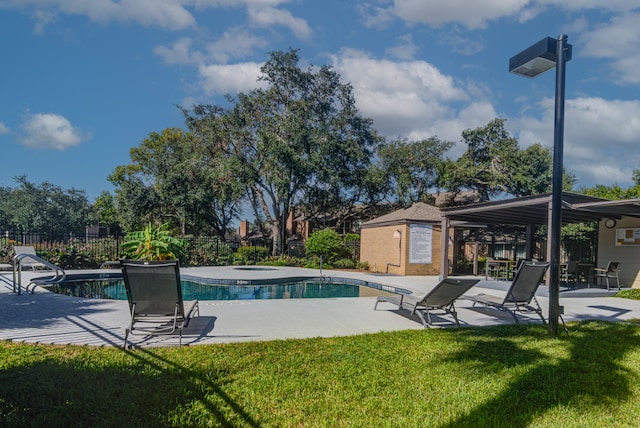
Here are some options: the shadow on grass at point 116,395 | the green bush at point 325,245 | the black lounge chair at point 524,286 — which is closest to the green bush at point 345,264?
the green bush at point 325,245

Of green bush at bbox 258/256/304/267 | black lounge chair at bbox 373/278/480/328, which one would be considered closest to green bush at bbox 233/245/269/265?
green bush at bbox 258/256/304/267

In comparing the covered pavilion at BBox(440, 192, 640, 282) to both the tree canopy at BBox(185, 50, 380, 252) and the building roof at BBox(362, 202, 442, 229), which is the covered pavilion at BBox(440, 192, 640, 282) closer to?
the building roof at BBox(362, 202, 442, 229)

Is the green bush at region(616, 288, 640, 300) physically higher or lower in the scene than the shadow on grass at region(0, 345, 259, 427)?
lower

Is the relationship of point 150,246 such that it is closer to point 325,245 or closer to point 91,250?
point 91,250

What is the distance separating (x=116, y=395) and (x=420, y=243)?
602 inches

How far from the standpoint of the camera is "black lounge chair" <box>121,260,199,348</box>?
197 inches

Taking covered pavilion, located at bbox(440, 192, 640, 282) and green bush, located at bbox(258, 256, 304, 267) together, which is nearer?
covered pavilion, located at bbox(440, 192, 640, 282)

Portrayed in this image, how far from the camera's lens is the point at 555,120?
221 inches

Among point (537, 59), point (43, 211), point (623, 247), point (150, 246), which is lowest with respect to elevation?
point (150, 246)

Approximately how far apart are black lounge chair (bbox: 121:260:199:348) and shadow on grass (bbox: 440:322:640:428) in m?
3.49

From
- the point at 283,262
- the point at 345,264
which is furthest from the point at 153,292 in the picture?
the point at 283,262

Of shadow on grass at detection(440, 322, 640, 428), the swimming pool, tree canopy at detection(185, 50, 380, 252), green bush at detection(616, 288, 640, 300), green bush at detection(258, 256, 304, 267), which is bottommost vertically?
the swimming pool

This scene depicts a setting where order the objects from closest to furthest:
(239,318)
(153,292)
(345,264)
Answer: (153,292), (239,318), (345,264)

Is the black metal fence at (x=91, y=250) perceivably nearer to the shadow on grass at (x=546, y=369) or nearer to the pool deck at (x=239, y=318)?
the pool deck at (x=239, y=318)
